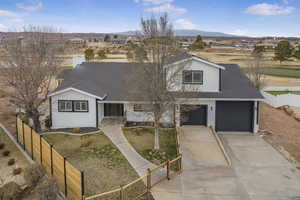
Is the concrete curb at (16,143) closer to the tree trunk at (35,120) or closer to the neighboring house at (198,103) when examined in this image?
the tree trunk at (35,120)

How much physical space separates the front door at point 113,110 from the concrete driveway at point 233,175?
6.34 meters

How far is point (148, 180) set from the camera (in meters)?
11.0

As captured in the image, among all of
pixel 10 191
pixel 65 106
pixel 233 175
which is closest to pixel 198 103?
pixel 233 175

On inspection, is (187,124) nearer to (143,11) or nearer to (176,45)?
(176,45)

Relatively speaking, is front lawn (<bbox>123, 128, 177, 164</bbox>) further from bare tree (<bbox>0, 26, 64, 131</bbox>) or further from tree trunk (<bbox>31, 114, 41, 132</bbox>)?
bare tree (<bbox>0, 26, 64, 131</bbox>)

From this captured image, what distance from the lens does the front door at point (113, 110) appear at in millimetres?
21375

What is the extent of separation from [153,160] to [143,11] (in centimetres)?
795

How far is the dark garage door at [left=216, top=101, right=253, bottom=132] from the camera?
19.6m

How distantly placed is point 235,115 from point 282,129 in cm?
418

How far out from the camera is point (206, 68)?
1953 centimetres

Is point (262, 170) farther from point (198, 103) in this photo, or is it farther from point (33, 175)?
point (33, 175)

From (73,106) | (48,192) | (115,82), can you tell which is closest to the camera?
(48,192)

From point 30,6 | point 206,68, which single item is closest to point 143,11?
point 206,68

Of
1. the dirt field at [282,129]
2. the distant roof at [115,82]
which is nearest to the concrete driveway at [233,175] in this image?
the dirt field at [282,129]
